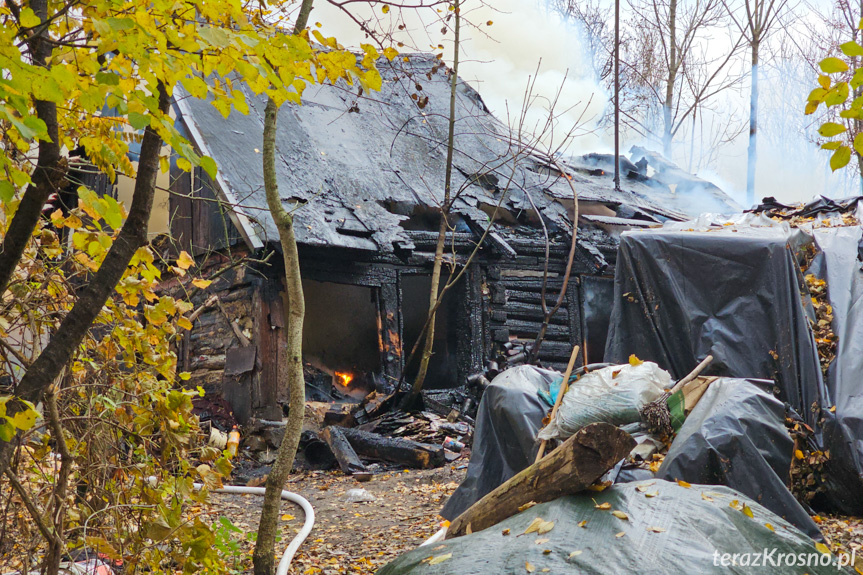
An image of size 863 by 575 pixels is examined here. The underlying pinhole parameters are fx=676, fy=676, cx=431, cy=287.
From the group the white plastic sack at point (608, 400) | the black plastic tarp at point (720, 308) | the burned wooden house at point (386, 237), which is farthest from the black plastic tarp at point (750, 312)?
the burned wooden house at point (386, 237)

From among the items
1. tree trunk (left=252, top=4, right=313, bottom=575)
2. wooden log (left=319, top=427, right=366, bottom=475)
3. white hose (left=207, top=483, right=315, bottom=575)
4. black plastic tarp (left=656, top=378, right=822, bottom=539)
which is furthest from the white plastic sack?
wooden log (left=319, top=427, right=366, bottom=475)

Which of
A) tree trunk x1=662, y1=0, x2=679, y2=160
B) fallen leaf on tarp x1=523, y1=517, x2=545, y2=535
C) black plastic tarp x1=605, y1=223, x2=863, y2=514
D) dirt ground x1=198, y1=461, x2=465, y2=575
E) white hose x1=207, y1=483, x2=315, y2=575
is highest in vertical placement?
tree trunk x1=662, y1=0, x2=679, y2=160

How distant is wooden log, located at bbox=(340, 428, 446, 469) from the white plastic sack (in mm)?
3569

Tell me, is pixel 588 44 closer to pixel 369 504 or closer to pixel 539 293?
pixel 539 293

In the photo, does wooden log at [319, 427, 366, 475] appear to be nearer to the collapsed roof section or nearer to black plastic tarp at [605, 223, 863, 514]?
the collapsed roof section

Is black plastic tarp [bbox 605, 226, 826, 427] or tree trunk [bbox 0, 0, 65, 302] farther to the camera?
black plastic tarp [bbox 605, 226, 826, 427]

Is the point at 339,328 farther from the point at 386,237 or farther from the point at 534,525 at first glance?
the point at 534,525

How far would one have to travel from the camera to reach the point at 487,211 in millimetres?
12695

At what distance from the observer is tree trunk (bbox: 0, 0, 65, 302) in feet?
6.91

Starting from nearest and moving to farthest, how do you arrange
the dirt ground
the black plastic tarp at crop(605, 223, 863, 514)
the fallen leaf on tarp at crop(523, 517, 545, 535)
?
1. the fallen leaf on tarp at crop(523, 517, 545, 535)
2. the dirt ground
3. the black plastic tarp at crop(605, 223, 863, 514)

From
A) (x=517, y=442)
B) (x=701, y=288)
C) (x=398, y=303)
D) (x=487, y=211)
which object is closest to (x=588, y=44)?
(x=487, y=211)

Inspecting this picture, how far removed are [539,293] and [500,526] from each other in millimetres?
9963

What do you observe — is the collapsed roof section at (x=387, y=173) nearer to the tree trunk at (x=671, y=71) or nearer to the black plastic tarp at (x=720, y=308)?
the black plastic tarp at (x=720, y=308)

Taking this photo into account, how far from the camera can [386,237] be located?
10.8m
